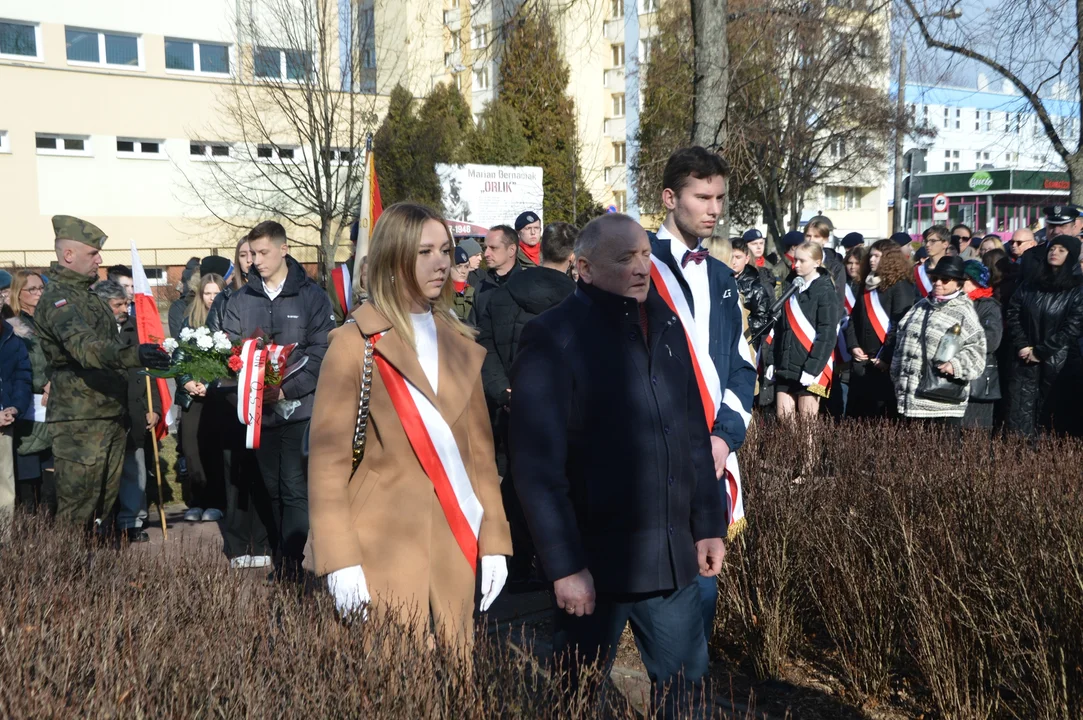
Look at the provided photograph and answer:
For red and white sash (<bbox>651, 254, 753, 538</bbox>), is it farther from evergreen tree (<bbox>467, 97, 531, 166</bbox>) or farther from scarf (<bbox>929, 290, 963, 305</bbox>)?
evergreen tree (<bbox>467, 97, 531, 166</bbox>)

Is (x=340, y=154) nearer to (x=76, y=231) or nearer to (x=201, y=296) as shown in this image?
(x=201, y=296)

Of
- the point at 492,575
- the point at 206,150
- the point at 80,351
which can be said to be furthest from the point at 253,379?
the point at 206,150

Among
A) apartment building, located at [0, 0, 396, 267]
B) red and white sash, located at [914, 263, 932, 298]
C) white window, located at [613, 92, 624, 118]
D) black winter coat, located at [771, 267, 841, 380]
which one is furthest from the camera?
white window, located at [613, 92, 624, 118]

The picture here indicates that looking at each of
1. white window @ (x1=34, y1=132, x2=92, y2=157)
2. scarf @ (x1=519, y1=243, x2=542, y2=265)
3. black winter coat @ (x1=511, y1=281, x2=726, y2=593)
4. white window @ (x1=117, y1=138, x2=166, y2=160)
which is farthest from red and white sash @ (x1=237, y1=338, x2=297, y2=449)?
white window @ (x1=117, y1=138, x2=166, y2=160)

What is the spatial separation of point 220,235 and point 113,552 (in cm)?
3464

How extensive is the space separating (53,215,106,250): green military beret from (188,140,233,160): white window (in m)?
31.6

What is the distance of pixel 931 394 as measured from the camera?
7.81 meters

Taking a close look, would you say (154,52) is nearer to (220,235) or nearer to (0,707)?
(220,235)

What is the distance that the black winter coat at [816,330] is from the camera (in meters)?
8.82

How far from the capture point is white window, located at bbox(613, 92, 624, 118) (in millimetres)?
58938

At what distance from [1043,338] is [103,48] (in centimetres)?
3584

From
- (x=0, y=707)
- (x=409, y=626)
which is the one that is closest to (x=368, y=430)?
(x=409, y=626)

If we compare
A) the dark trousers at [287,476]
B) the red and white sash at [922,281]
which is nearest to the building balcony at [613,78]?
the red and white sash at [922,281]

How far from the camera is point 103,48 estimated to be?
121 feet
